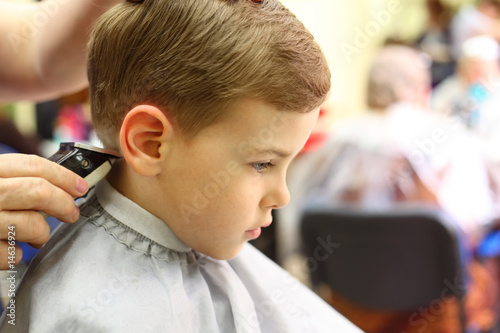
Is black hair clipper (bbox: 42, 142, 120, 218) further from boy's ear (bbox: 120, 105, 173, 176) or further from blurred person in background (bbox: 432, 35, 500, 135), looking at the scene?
blurred person in background (bbox: 432, 35, 500, 135)

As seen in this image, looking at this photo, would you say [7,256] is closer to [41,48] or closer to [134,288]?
[134,288]

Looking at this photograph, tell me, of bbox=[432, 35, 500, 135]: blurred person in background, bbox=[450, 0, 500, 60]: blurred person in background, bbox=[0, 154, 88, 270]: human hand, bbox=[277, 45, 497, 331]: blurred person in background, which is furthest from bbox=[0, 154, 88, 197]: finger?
bbox=[450, 0, 500, 60]: blurred person in background

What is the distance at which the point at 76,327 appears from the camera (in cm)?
71

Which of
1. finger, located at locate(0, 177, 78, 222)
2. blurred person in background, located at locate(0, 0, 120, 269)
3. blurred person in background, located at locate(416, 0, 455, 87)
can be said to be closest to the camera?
finger, located at locate(0, 177, 78, 222)

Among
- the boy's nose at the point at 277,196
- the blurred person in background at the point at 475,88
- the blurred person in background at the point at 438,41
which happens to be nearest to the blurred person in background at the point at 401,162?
the blurred person in background at the point at 475,88

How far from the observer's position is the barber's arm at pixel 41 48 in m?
0.96

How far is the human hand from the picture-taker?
0.70m

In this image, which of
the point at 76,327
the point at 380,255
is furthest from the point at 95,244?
the point at 380,255

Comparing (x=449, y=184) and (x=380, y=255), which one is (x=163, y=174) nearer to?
(x=380, y=255)

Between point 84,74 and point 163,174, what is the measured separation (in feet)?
1.15

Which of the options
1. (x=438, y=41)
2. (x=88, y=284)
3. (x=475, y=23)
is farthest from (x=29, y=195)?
(x=438, y=41)

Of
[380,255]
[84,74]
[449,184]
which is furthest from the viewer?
[449,184]

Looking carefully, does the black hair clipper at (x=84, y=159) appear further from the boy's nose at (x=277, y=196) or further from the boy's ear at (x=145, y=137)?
the boy's nose at (x=277, y=196)

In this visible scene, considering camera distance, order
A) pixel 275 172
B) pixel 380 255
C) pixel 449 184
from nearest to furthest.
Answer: pixel 275 172 → pixel 380 255 → pixel 449 184
